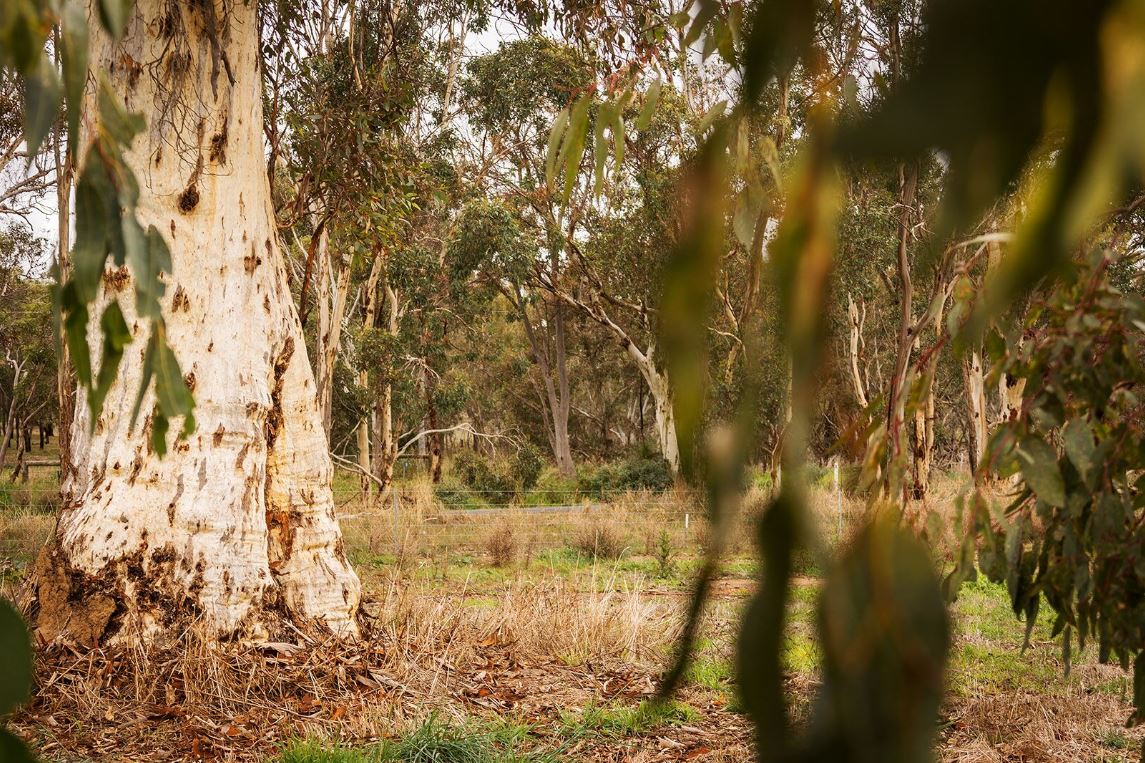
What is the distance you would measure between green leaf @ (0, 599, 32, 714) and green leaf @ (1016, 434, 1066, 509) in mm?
1259

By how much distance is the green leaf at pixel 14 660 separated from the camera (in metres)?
0.52

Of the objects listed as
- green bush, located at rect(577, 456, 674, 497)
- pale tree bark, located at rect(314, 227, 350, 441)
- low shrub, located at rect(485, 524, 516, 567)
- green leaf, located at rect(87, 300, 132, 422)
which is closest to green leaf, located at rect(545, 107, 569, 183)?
green leaf, located at rect(87, 300, 132, 422)

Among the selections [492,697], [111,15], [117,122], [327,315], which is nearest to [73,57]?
[111,15]

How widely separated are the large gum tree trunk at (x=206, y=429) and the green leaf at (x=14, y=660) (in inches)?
156

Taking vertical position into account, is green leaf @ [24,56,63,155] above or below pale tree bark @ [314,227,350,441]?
below

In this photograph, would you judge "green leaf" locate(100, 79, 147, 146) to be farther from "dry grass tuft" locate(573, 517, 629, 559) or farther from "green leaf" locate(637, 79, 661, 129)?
"dry grass tuft" locate(573, 517, 629, 559)

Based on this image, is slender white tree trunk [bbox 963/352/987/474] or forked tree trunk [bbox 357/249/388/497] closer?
slender white tree trunk [bbox 963/352/987/474]

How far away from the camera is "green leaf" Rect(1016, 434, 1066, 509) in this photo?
4.43 feet

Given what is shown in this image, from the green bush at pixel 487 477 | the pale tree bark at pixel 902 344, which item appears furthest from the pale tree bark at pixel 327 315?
the pale tree bark at pixel 902 344

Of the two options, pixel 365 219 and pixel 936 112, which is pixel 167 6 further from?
pixel 936 112

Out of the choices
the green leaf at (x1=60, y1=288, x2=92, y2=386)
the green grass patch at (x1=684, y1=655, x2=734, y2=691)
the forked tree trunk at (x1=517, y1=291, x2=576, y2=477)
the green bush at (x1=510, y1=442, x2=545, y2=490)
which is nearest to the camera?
A: the green leaf at (x1=60, y1=288, x2=92, y2=386)

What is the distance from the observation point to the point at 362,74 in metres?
9.48

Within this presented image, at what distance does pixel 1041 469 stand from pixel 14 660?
1.32 metres

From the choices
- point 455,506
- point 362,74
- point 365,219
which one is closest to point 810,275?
point 365,219
